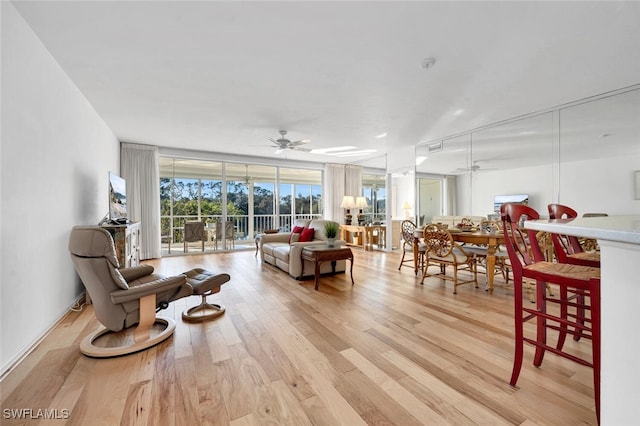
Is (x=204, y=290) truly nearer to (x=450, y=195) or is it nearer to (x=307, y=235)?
(x=307, y=235)

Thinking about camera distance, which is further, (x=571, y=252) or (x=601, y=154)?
(x=601, y=154)

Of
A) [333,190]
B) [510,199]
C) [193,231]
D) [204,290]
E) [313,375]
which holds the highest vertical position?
[333,190]

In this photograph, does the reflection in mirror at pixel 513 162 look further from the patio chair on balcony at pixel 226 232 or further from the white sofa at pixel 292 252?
the patio chair on balcony at pixel 226 232

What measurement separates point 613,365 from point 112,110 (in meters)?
5.25

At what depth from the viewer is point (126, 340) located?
7.24ft

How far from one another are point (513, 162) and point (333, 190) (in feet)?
14.9

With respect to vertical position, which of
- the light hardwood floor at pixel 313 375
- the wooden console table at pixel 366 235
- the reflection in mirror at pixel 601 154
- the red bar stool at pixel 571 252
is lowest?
the light hardwood floor at pixel 313 375

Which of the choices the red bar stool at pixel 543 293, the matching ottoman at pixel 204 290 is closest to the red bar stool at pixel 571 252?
the red bar stool at pixel 543 293

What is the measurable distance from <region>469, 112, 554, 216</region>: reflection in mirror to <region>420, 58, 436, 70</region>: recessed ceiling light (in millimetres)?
2605

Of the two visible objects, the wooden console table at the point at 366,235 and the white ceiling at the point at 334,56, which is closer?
the white ceiling at the point at 334,56

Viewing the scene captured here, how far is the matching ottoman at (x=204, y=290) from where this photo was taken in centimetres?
250

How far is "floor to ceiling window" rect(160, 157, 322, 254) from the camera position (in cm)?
645

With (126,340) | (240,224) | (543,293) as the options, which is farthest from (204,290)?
(240,224)

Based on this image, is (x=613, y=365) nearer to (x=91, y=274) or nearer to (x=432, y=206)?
(x=91, y=274)
